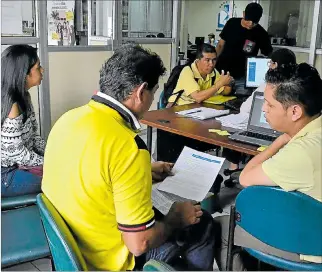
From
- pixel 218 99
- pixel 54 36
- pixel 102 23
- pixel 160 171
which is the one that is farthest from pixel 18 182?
pixel 102 23

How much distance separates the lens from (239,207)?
1.54 m

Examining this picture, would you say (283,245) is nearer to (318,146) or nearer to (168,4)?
(318,146)

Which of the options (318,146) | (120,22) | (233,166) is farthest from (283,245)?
(120,22)

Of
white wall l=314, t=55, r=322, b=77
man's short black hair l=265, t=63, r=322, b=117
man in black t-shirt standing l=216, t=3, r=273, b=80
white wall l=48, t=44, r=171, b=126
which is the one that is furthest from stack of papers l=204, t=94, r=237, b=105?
white wall l=314, t=55, r=322, b=77

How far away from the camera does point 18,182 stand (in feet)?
7.19

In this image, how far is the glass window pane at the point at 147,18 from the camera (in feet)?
14.9

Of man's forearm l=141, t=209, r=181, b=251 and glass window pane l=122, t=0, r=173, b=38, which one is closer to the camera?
man's forearm l=141, t=209, r=181, b=251

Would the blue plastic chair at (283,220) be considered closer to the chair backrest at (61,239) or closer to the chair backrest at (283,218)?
the chair backrest at (283,218)

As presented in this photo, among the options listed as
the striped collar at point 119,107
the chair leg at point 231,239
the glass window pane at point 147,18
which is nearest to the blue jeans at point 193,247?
the chair leg at point 231,239

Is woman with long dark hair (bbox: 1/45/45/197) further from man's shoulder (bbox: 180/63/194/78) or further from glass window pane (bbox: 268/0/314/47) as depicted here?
glass window pane (bbox: 268/0/314/47)

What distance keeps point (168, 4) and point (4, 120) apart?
3.22 metres

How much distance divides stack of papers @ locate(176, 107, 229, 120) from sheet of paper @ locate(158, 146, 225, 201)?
996 mm

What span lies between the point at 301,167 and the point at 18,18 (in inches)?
118

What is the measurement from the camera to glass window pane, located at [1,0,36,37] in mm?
3520
